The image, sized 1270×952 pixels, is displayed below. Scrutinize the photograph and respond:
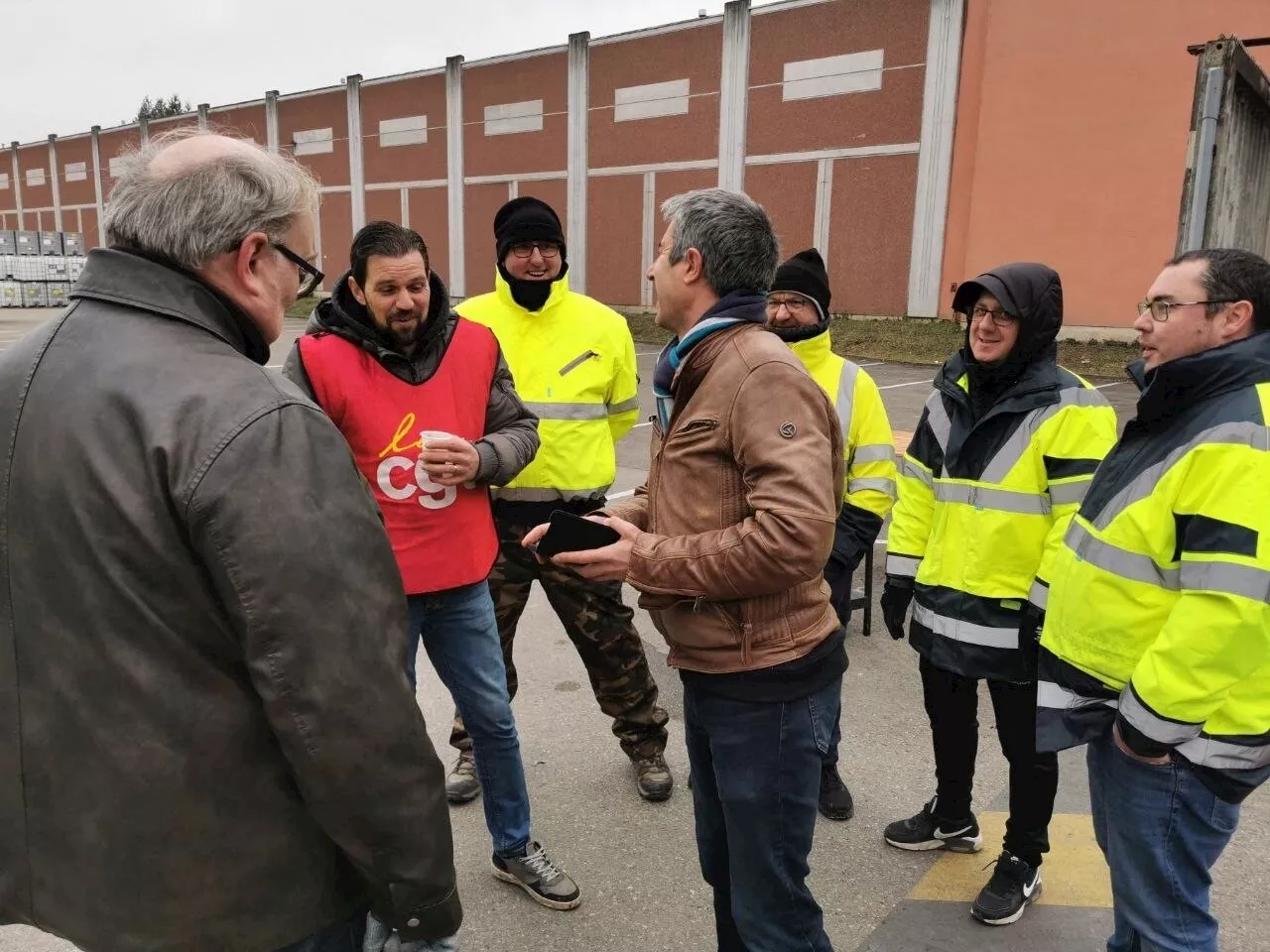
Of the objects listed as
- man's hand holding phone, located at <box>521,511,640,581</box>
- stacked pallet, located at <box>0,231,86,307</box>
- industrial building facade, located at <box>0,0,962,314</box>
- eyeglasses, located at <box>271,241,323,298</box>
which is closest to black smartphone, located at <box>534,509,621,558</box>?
man's hand holding phone, located at <box>521,511,640,581</box>

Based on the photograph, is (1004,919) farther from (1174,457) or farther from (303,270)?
(303,270)

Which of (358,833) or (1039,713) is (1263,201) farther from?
(358,833)

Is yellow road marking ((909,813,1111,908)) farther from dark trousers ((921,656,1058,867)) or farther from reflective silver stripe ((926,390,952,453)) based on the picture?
reflective silver stripe ((926,390,952,453))

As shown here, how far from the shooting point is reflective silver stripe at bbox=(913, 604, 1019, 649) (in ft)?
8.53

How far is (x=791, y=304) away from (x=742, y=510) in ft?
4.94

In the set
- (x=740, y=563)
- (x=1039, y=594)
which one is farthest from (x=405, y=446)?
(x=1039, y=594)

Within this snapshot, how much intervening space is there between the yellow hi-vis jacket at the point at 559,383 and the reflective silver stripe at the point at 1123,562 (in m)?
1.74

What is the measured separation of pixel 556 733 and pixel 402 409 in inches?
68.9

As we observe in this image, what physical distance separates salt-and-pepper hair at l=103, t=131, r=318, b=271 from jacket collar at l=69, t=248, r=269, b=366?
32 mm

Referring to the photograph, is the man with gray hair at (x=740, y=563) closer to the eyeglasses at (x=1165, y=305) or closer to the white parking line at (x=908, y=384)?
the eyeglasses at (x=1165, y=305)

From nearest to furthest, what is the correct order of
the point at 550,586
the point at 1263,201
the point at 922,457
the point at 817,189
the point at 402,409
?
the point at 402,409
the point at 922,457
the point at 550,586
the point at 1263,201
the point at 817,189

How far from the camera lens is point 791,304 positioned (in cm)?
321

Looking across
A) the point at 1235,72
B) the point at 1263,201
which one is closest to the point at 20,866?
the point at 1235,72

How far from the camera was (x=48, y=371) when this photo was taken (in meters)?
1.28
